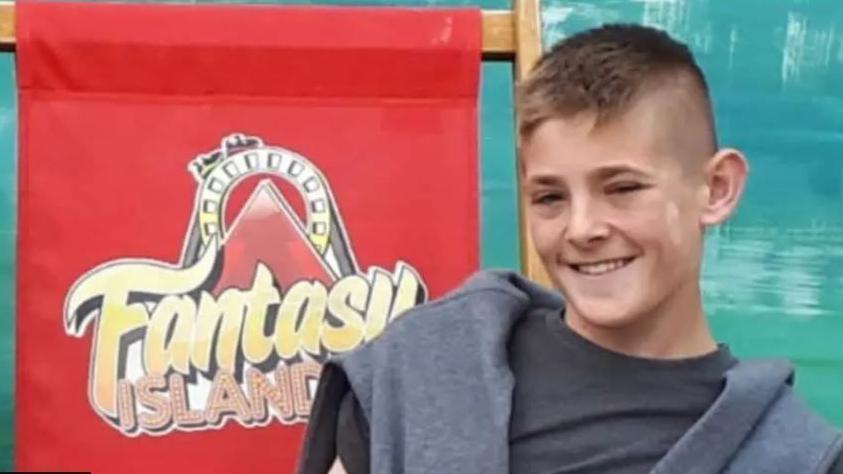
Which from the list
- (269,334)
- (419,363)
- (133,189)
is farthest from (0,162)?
(419,363)

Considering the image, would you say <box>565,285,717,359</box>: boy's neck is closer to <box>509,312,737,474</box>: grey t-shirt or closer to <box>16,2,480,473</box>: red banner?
<box>509,312,737,474</box>: grey t-shirt

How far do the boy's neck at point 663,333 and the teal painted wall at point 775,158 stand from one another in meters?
0.67

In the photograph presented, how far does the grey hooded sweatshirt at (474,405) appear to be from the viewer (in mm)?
1327

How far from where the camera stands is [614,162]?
1295mm

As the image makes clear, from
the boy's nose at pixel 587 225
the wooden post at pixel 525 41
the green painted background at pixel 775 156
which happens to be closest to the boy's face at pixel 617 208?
the boy's nose at pixel 587 225

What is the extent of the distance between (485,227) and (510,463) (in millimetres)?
647

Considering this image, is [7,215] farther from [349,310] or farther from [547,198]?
[547,198]

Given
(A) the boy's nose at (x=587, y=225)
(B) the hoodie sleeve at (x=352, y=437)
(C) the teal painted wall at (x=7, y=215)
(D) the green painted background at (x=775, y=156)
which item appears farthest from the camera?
(D) the green painted background at (x=775, y=156)

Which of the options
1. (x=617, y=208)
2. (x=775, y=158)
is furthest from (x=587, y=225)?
(x=775, y=158)

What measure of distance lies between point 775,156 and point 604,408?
0.74 meters

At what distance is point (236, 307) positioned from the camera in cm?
172

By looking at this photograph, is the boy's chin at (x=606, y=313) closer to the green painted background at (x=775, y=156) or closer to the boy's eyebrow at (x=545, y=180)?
the boy's eyebrow at (x=545, y=180)

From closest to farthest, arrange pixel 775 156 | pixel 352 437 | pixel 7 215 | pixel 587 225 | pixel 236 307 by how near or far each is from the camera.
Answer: pixel 587 225 → pixel 352 437 → pixel 236 307 → pixel 7 215 → pixel 775 156

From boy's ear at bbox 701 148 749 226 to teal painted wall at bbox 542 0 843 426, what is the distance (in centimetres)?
67
